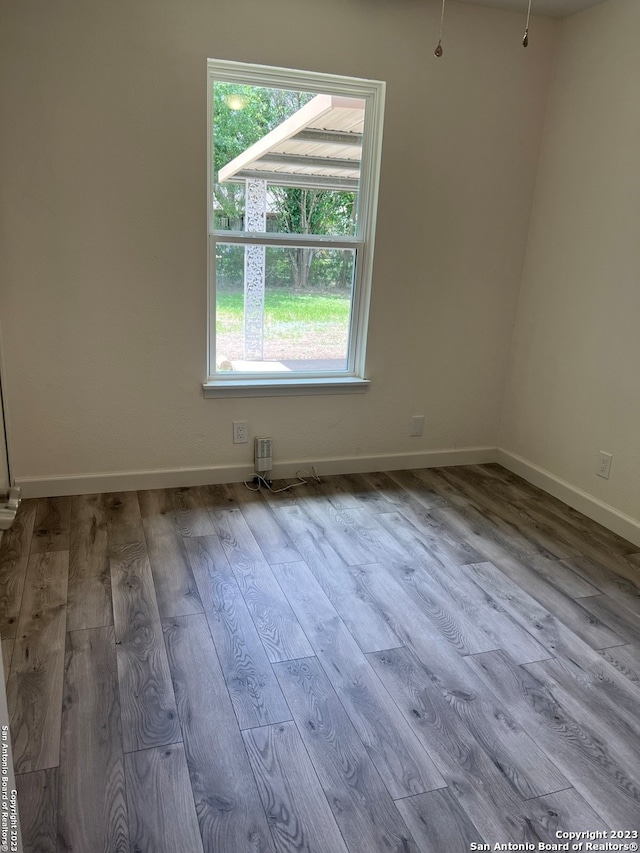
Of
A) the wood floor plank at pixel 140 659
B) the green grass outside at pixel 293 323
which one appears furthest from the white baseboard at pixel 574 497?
the wood floor plank at pixel 140 659

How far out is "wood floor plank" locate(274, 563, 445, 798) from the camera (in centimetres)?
164

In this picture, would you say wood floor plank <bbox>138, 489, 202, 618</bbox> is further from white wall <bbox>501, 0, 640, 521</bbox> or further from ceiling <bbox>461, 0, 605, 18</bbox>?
ceiling <bbox>461, 0, 605, 18</bbox>

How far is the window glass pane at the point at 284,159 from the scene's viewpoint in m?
3.10

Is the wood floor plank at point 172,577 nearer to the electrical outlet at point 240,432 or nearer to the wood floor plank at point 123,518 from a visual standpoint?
the wood floor plank at point 123,518

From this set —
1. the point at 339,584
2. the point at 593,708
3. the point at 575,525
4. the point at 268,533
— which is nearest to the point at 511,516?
the point at 575,525

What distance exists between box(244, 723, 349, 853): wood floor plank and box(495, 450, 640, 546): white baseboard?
6.93 feet

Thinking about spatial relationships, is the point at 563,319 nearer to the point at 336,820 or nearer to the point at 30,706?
the point at 336,820

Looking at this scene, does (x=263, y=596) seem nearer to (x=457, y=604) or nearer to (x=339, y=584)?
(x=339, y=584)

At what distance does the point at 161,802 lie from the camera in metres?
1.52

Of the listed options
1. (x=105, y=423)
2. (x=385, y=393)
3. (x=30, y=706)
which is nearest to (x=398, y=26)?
(x=385, y=393)

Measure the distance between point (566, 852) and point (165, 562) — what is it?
70.5 inches

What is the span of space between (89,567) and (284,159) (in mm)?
2255

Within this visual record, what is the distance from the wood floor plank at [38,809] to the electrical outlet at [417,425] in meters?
2.71

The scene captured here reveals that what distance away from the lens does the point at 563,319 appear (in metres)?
3.44
